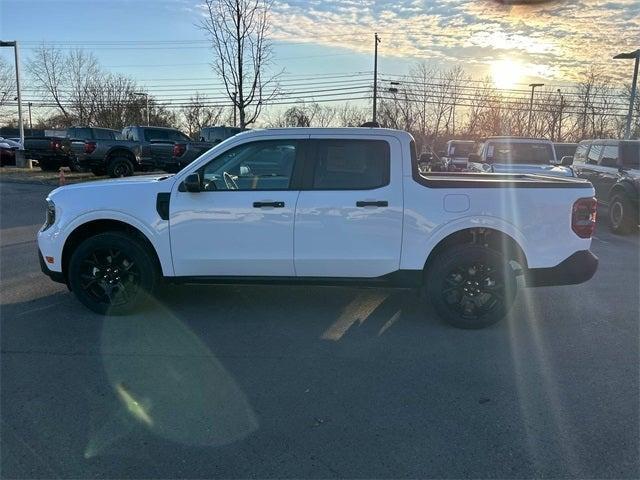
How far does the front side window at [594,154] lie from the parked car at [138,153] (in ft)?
40.0

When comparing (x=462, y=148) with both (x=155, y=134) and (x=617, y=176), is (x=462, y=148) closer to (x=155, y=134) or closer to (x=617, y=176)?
(x=155, y=134)

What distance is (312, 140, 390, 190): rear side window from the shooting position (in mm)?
4668

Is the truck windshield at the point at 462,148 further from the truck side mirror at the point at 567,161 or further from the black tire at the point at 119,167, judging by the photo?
the black tire at the point at 119,167

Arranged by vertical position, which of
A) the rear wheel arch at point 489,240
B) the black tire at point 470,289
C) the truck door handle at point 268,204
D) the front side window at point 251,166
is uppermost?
the front side window at point 251,166

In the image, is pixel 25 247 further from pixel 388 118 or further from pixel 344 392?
pixel 388 118

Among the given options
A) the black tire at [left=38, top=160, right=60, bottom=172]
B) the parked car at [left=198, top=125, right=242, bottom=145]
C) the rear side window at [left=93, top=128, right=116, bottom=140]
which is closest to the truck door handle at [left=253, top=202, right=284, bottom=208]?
the parked car at [left=198, top=125, right=242, bottom=145]

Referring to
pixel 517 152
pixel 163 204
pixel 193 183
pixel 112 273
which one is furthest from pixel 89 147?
pixel 193 183

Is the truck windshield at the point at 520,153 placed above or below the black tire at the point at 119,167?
above

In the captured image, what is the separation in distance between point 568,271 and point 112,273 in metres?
4.28

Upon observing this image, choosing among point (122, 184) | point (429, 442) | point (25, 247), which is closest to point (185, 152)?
point (25, 247)

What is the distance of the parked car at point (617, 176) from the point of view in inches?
397

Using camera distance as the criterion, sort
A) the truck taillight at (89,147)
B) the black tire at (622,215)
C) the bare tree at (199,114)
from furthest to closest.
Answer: the bare tree at (199,114), the truck taillight at (89,147), the black tire at (622,215)

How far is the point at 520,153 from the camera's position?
13336 mm

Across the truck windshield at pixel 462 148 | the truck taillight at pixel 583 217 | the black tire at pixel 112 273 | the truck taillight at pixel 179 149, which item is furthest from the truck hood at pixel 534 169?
the truck windshield at pixel 462 148
